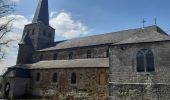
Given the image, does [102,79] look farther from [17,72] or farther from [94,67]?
[17,72]

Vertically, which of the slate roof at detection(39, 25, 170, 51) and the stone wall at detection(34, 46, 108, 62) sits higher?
the slate roof at detection(39, 25, 170, 51)

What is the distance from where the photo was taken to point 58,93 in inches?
946

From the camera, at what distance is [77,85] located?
2283cm

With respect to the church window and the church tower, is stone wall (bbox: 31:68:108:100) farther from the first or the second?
the church tower

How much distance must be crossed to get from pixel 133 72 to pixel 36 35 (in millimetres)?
24382

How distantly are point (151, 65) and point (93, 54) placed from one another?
11.1 m

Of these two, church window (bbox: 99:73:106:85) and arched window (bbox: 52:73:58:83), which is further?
arched window (bbox: 52:73:58:83)

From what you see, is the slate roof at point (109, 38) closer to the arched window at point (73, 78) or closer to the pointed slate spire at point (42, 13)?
the arched window at point (73, 78)

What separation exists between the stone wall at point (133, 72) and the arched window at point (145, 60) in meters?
0.27

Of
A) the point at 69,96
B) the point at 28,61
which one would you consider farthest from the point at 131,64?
the point at 28,61

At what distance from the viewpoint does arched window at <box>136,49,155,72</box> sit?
16781 millimetres

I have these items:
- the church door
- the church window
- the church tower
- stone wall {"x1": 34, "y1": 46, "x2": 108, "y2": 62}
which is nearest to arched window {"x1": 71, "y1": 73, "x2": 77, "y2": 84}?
the church window

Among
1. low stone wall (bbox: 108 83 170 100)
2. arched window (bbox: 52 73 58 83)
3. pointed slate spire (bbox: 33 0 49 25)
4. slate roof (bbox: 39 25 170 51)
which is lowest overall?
low stone wall (bbox: 108 83 170 100)

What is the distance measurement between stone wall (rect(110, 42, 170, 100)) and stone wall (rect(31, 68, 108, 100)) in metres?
2.99
